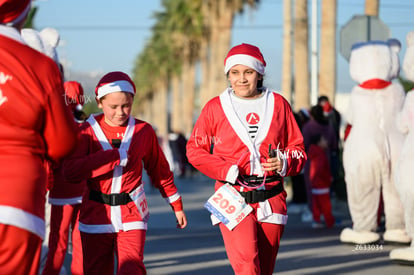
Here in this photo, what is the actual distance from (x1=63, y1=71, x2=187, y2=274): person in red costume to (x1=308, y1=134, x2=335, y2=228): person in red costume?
7.51m

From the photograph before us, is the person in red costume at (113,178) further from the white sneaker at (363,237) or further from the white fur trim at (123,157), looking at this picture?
the white sneaker at (363,237)

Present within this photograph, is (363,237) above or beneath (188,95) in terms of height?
above

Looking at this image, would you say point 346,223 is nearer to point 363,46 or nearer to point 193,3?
point 363,46

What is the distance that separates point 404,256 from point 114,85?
4641 mm

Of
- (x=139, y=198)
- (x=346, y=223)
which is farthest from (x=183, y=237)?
(x=139, y=198)

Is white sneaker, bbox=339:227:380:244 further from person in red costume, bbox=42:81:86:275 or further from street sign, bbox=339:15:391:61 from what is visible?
street sign, bbox=339:15:391:61

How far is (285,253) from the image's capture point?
35.5ft

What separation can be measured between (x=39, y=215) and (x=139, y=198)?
2429mm

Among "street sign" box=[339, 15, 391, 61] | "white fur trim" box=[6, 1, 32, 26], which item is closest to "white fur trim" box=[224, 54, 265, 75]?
"white fur trim" box=[6, 1, 32, 26]

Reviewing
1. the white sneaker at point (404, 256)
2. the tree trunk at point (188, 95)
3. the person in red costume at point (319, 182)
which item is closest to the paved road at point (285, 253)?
the white sneaker at point (404, 256)

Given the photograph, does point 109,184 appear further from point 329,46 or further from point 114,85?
point 329,46

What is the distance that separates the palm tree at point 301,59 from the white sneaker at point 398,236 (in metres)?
14.3

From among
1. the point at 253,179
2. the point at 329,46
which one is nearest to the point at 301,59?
the point at 329,46

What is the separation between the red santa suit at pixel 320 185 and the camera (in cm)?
1365
